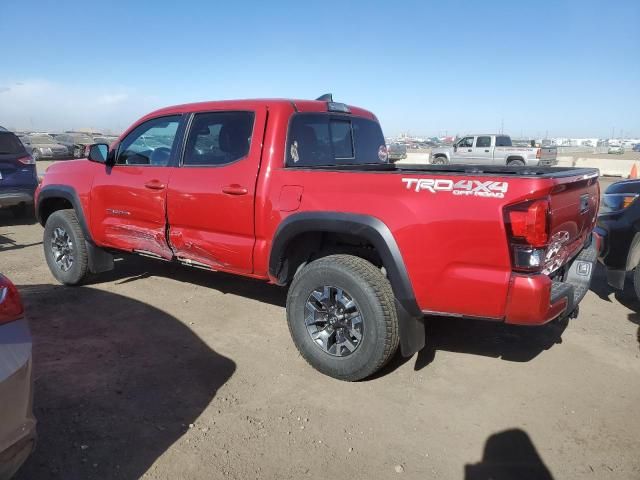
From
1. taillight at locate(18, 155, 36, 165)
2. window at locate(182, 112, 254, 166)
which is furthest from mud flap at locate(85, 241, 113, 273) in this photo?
taillight at locate(18, 155, 36, 165)

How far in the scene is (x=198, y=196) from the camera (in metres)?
3.96

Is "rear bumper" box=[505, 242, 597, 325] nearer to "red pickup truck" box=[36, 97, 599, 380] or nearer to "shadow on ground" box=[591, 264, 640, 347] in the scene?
"red pickup truck" box=[36, 97, 599, 380]

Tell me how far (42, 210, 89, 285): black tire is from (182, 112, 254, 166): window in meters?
1.79

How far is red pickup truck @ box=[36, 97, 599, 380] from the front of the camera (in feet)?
8.91

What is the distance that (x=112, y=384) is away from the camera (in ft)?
10.9

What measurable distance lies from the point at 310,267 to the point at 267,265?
378mm

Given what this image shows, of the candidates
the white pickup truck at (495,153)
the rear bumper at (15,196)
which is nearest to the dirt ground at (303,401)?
the rear bumper at (15,196)

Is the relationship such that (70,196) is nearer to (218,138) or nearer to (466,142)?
(218,138)

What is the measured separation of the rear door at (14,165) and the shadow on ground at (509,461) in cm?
871

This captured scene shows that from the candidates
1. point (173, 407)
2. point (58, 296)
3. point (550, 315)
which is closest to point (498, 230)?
point (550, 315)

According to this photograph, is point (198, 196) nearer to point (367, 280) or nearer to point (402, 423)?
point (367, 280)

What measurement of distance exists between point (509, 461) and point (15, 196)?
8.82m

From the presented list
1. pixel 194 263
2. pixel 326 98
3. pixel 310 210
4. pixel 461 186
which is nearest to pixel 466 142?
pixel 326 98

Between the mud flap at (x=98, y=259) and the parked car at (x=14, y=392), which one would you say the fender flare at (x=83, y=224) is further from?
the parked car at (x=14, y=392)
